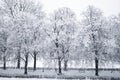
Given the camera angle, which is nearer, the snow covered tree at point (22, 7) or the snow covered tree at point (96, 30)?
the snow covered tree at point (96, 30)

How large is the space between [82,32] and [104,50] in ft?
19.6

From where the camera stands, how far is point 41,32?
40250 millimetres

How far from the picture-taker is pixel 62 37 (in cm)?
3825

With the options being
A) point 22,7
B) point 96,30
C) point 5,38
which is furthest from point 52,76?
point 22,7

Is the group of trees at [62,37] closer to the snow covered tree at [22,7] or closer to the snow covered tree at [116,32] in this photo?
the snow covered tree at [116,32]

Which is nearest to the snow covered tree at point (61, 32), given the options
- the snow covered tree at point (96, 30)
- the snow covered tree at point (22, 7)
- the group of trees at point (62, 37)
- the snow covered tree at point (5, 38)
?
the group of trees at point (62, 37)

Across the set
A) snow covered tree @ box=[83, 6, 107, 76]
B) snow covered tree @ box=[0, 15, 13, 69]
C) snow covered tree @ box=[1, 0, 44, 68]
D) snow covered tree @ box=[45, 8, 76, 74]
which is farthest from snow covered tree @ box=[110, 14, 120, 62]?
snow covered tree @ box=[0, 15, 13, 69]

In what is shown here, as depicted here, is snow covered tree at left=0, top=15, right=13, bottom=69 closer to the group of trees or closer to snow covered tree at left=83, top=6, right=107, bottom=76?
the group of trees

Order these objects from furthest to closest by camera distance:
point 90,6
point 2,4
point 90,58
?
point 2,4, point 90,6, point 90,58

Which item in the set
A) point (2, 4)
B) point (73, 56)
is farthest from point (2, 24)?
point (73, 56)

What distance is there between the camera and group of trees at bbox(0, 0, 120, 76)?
37000 millimetres

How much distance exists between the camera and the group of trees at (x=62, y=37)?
3700 centimetres

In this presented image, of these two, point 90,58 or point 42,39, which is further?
point 42,39

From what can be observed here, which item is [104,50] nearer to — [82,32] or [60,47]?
[82,32]
